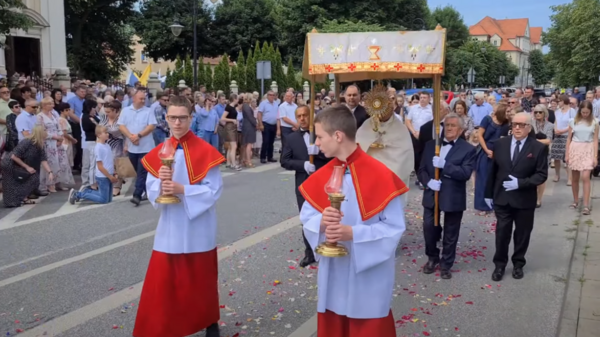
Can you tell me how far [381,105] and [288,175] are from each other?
21.7 ft

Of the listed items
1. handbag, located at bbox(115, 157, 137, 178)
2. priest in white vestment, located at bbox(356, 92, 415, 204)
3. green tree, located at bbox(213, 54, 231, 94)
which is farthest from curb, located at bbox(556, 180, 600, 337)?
green tree, located at bbox(213, 54, 231, 94)

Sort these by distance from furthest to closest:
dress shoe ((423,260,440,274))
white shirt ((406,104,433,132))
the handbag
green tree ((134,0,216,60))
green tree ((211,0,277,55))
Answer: green tree ((211,0,277,55)) → green tree ((134,0,216,60)) → white shirt ((406,104,433,132)) → the handbag → dress shoe ((423,260,440,274))

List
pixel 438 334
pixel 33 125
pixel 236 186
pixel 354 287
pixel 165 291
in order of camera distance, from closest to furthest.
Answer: pixel 354 287 → pixel 165 291 → pixel 438 334 → pixel 33 125 → pixel 236 186

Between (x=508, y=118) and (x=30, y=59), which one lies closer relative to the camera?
(x=508, y=118)

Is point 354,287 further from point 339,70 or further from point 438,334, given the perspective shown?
point 339,70

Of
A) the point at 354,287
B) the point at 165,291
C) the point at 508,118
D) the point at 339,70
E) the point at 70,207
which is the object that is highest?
the point at 339,70


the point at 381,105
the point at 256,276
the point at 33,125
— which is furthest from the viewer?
the point at 33,125

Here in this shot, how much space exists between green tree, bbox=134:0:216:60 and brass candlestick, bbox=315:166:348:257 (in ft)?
164

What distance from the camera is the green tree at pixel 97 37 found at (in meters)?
39.2

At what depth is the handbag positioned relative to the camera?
11.1 m

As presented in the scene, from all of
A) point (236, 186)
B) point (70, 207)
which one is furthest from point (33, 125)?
point (236, 186)

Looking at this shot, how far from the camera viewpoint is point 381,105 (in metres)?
6.96

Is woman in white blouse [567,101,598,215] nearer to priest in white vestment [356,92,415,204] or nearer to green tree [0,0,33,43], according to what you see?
priest in white vestment [356,92,415,204]

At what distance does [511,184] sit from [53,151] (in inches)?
333
